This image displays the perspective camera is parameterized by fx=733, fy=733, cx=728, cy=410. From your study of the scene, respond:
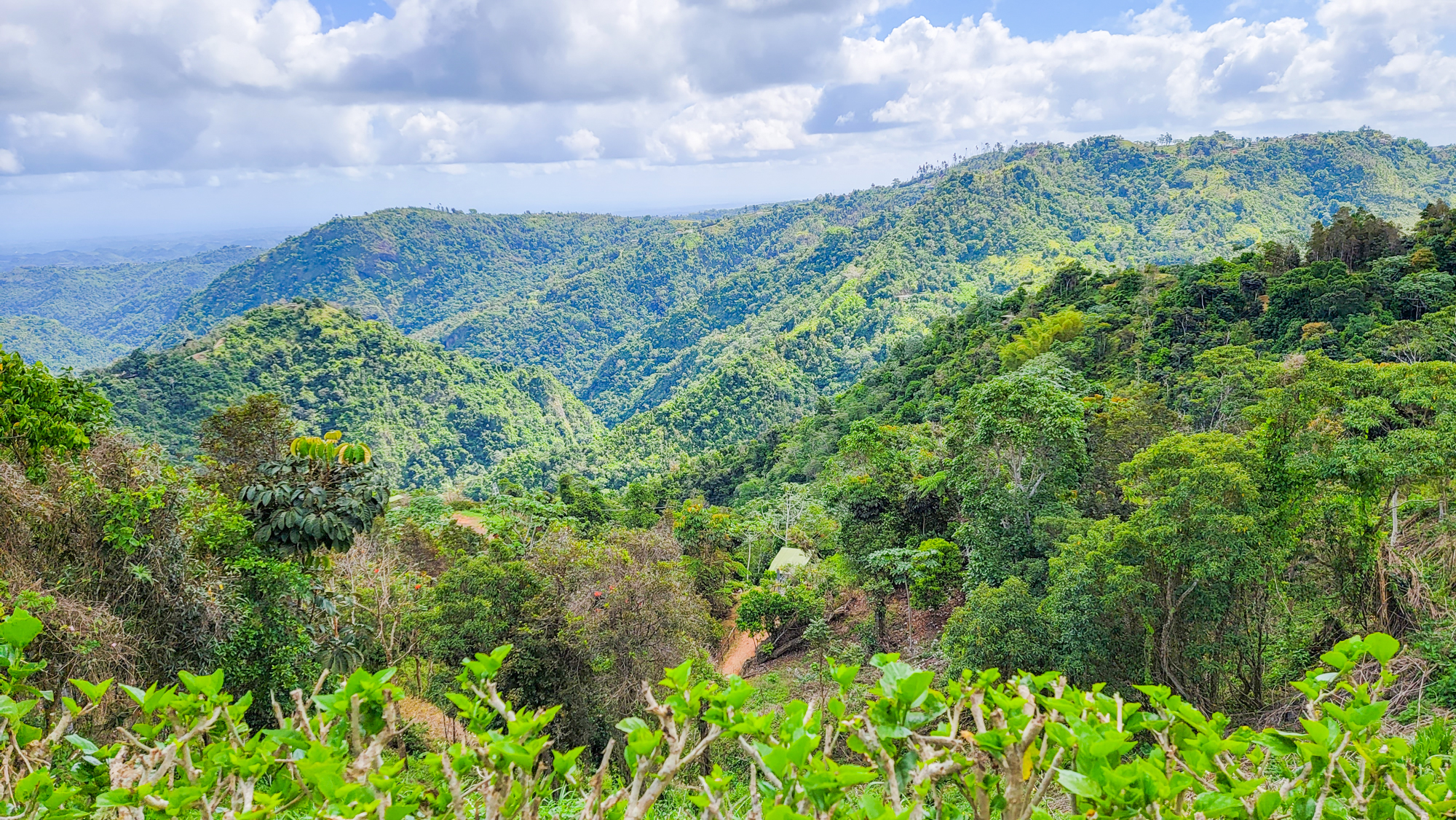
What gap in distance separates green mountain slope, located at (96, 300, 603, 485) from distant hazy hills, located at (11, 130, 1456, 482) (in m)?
0.72

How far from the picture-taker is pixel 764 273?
124 metres

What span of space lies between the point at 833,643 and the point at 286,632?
8962 mm

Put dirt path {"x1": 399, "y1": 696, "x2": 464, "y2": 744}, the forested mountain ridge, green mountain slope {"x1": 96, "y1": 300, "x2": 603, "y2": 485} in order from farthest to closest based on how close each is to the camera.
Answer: the forested mountain ridge → green mountain slope {"x1": 96, "y1": 300, "x2": 603, "y2": 485} → dirt path {"x1": 399, "y1": 696, "x2": 464, "y2": 744}

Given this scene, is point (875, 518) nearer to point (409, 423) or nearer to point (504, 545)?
point (504, 545)

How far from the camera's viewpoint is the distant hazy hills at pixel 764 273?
71875 mm

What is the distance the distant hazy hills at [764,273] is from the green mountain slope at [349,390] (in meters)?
0.72

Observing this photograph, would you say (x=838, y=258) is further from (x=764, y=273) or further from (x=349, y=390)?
(x=349, y=390)

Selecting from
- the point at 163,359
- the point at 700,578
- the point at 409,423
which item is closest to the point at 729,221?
the point at 409,423

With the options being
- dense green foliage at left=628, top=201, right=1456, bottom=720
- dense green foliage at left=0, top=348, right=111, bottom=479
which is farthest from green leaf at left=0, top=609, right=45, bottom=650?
dense green foliage at left=628, top=201, right=1456, bottom=720

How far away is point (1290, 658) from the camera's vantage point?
7941 mm

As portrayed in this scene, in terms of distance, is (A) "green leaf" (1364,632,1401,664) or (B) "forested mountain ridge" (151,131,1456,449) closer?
(A) "green leaf" (1364,632,1401,664)

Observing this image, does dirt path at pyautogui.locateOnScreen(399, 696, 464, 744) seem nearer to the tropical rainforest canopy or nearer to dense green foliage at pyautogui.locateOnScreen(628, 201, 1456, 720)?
the tropical rainforest canopy

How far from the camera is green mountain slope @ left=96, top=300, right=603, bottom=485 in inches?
2146

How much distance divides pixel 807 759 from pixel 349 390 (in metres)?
69.3
